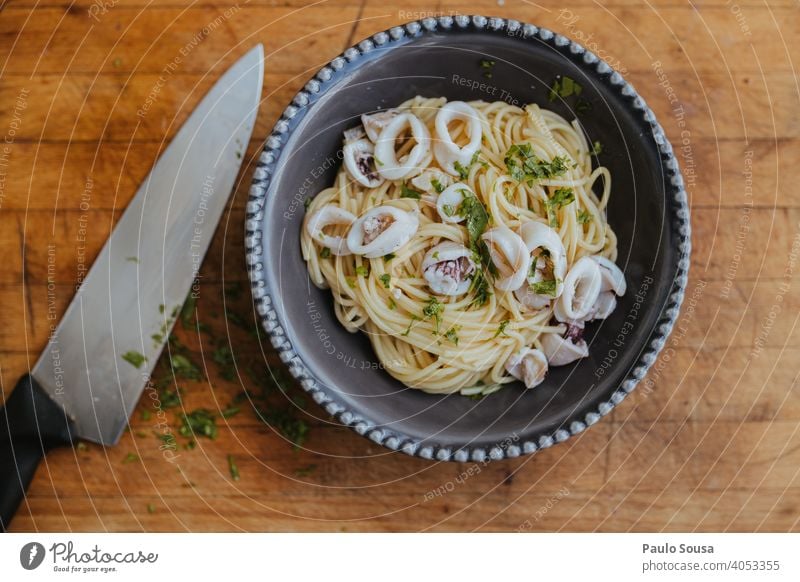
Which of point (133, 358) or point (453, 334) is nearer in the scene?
point (453, 334)

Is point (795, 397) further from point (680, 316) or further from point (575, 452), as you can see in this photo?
point (575, 452)

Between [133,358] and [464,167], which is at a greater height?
[464,167]

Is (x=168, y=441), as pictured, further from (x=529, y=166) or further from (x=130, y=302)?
(x=529, y=166)

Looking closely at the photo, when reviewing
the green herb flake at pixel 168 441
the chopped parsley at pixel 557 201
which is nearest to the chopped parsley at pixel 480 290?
the chopped parsley at pixel 557 201

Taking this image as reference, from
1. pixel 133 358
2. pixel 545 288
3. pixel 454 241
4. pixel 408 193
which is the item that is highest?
pixel 408 193

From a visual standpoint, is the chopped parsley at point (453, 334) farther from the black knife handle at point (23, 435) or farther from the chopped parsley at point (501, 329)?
the black knife handle at point (23, 435)

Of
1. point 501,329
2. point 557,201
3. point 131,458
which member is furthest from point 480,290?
point 131,458
